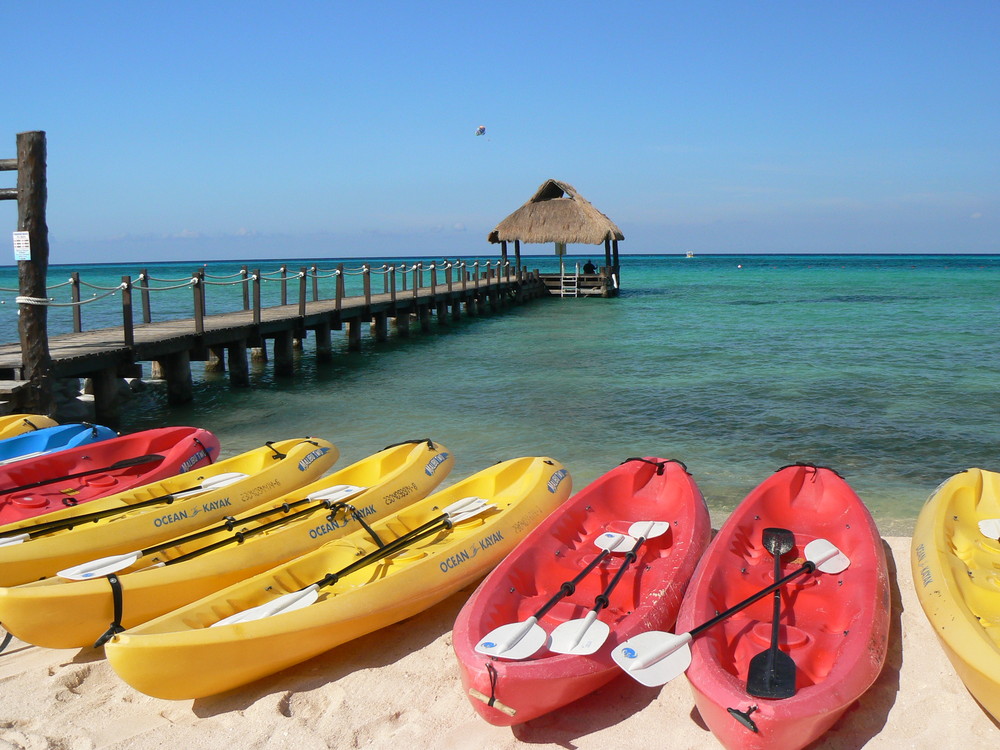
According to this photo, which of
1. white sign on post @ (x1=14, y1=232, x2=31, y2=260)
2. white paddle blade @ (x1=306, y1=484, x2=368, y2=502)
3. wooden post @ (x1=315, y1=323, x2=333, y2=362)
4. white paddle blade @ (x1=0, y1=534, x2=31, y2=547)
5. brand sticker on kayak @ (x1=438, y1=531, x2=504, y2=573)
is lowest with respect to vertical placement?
brand sticker on kayak @ (x1=438, y1=531, x2=504, y2=573)

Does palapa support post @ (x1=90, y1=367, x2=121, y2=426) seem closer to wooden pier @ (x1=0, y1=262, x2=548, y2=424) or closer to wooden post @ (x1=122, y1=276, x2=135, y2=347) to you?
wooden pier @ (x1=0, y1=262, x2=548, y2=424)

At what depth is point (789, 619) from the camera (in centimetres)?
374

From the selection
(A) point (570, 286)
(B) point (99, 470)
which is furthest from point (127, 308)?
(A) point (570, 286)

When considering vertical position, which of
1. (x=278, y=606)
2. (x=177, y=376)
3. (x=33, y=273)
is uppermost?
(x=33, y=273)

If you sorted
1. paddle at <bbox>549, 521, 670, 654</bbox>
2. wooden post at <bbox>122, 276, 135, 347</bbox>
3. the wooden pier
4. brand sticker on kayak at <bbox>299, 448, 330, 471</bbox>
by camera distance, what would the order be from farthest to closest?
1. wooden post at <bbox>122, 276, 135, 347</bbox>
2. the wooden pier
3. brand sticker on kayak at <bbox>299, 448, 330, 471</bbox>
4. paddle at <bbox>549, 521, 670, 654</bbox>

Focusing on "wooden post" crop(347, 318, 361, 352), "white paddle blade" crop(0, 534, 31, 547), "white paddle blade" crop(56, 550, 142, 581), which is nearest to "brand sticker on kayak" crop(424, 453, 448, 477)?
"white paddle blade" crop(56, 550, 142, 581)

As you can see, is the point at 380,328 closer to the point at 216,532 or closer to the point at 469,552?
the point at 216,532

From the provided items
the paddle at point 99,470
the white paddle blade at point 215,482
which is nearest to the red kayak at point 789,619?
the white paddle blade at point 215,482

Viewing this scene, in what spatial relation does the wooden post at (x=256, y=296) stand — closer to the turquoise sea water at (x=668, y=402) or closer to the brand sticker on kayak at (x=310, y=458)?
the turquoise sea water at (x=668, y=402)

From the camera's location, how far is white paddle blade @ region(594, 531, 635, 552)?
14.2 ft

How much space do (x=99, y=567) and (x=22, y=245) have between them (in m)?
4.60

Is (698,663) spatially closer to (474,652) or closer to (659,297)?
(474,652)

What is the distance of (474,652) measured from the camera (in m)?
3.15

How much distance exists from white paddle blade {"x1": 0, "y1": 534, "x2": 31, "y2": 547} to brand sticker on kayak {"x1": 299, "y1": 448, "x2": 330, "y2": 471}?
1873 millimetres
